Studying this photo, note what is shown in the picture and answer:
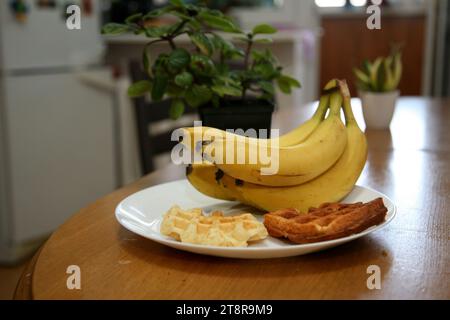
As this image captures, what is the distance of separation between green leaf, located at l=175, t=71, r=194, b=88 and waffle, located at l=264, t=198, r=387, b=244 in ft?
1.04

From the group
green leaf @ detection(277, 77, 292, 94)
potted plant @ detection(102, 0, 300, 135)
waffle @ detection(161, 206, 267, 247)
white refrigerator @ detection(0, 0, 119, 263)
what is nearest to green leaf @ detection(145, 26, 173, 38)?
potted plant @ detection(102, 0, 300, 135)

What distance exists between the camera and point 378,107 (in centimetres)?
142

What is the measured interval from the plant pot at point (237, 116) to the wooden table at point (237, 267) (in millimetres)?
228

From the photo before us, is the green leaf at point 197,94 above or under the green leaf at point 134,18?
under

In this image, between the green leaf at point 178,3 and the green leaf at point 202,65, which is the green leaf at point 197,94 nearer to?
the green leaf at point 202,65

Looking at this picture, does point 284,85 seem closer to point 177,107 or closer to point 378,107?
point 177,107

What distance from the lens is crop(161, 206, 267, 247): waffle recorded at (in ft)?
1.93

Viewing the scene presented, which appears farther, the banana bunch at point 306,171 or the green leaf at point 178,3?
the green leaf at point 178,3

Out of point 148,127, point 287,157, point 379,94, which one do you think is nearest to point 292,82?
point 287,157

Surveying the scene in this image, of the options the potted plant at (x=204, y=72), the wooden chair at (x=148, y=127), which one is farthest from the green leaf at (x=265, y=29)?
the wooden chair at (x=148, y=127)

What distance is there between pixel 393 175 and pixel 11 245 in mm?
1828

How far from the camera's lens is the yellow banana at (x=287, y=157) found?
66cm

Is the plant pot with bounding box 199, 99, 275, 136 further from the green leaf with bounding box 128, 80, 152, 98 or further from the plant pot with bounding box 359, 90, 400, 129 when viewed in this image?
the plant pot with bounding box 359, 90, 400, 129

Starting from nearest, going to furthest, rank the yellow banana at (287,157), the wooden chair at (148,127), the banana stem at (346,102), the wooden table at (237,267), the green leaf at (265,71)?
the wooden table at (237,267) → the yellow banana at (287,157) → the banana stem at (346,102) → the green leaf at (265,71) → the wooden chair at (148,127)
